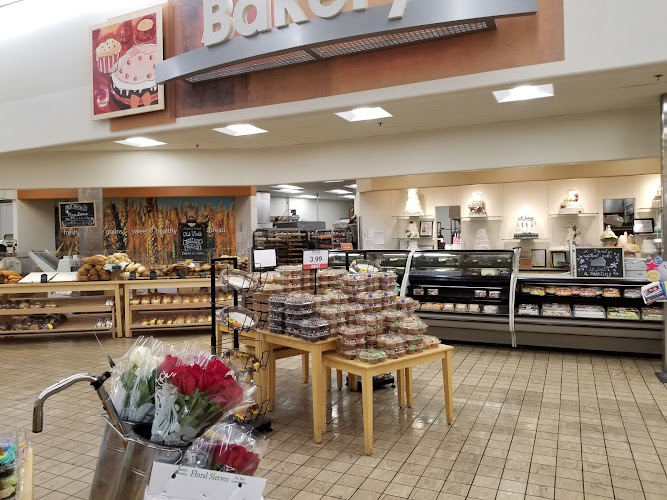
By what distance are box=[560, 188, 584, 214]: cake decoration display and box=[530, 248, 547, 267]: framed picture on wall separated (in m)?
0.79

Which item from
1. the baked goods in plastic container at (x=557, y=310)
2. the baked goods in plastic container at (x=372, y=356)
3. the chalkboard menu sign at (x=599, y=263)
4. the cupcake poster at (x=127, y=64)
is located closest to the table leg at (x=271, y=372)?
the baked goods in plastic container at (x=372, y=356)

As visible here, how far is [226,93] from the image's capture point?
20.7 ft

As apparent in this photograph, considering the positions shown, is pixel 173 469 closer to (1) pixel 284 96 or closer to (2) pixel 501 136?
(1) pixel 284 96

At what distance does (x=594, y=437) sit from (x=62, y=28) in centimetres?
888

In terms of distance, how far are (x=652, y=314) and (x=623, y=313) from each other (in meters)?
0.31

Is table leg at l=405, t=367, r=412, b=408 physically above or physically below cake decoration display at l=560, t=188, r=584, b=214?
below

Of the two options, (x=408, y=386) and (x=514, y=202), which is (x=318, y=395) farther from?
(x=514, y=202)

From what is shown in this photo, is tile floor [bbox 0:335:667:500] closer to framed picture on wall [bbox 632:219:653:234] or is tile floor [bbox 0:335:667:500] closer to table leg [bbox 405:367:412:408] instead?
table leg [bbox 405:367:412:408]

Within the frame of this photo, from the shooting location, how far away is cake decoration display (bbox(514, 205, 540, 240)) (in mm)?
8781

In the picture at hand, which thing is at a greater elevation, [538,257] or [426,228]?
[426,228]

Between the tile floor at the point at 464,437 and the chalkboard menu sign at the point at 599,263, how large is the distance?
1.09 meters

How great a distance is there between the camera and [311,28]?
5172 millimetres

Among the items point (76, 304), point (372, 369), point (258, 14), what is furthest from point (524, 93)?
point (76, 304)

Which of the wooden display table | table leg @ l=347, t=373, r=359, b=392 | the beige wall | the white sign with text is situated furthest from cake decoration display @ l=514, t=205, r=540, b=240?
the white sign with text
